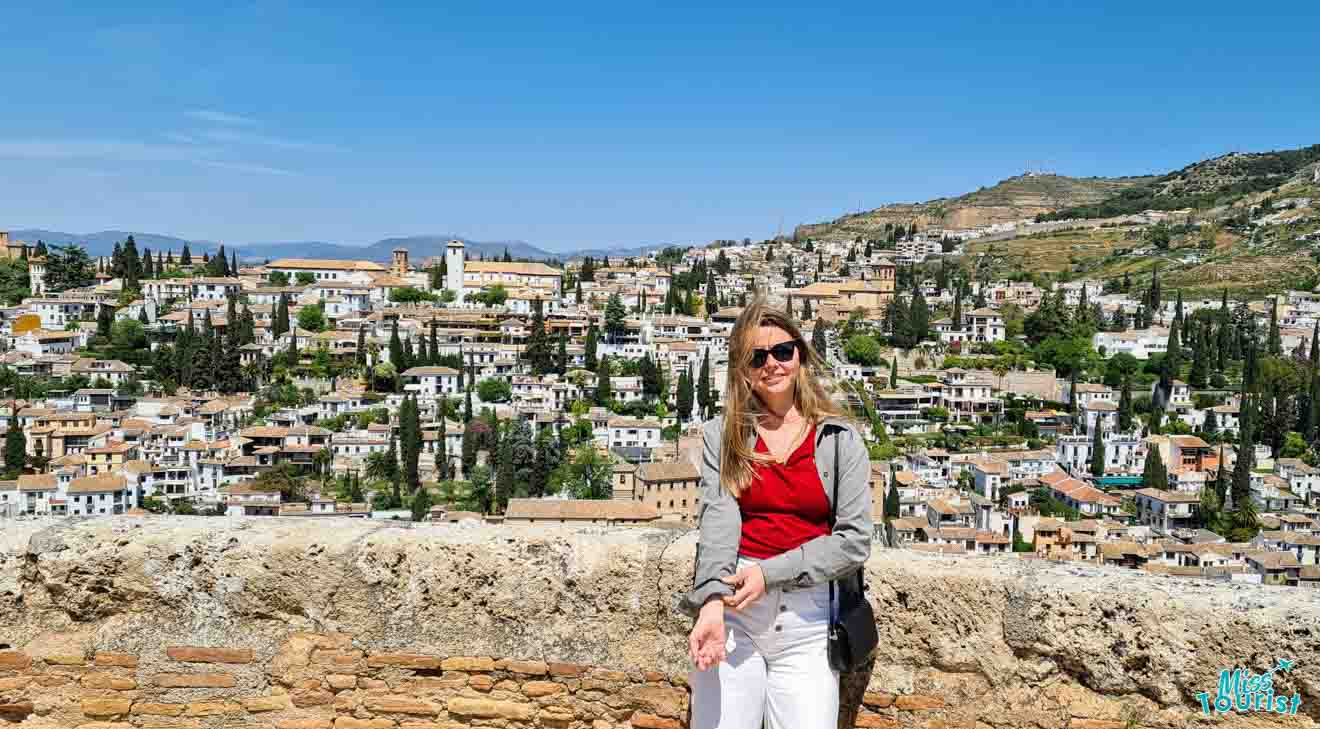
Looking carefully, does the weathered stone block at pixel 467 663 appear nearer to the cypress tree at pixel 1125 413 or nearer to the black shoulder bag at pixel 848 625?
the black shoulder bag at pixel 848 625

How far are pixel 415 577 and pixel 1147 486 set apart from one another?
128 ft

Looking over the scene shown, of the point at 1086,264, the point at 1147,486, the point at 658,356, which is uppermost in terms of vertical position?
the point at 1086,264

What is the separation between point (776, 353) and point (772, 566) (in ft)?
1.41

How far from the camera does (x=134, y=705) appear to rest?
2486mm

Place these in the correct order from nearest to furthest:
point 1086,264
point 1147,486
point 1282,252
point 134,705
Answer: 1. point 134,705
2. point 1147,486
3. point 1282,252
4. point 1086,264

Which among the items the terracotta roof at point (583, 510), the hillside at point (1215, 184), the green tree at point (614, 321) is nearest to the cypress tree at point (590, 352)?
the green tree at point (614, 321)

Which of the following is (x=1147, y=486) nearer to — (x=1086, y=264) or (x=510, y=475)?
(x=510, y=475)

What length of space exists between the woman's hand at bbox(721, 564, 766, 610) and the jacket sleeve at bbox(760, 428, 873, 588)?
2 centimetres

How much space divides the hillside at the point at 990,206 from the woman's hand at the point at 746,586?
11547cm

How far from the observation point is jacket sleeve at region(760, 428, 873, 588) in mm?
1842

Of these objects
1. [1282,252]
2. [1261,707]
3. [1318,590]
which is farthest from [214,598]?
[1282,252]

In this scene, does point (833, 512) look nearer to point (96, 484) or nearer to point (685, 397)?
point (96, 484)

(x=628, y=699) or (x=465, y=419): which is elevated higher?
(x=628, y=699)

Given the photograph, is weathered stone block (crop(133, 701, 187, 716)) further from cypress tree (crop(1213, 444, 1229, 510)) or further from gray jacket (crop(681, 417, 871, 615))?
cypress tree (crop(1213, 444, 1229, 510))
